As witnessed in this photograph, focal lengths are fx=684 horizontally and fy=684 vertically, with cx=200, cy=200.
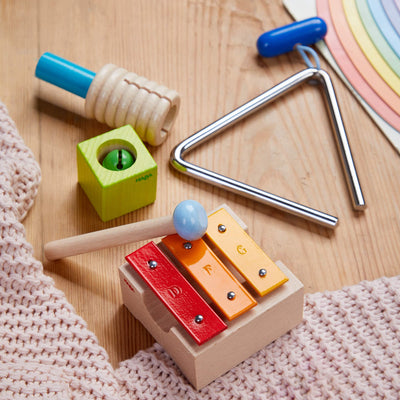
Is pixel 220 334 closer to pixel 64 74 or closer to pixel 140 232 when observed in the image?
pixel 140 232

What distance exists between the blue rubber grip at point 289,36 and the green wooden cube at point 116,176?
301mm

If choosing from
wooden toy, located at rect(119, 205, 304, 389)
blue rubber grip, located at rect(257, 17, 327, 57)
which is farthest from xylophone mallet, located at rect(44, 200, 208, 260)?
blue rubber grip, located at rect(257, 17, 327, 57)

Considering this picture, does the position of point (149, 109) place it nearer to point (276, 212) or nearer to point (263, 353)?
point (276, 212)

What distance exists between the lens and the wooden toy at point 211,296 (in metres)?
0.77

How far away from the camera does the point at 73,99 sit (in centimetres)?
104

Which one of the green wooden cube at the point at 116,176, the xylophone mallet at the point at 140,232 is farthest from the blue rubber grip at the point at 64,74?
the xylophone mallet at the point at 140,232

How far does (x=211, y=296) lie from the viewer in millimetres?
781

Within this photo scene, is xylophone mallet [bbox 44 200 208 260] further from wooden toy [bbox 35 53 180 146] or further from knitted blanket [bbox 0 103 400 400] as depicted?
wooden toy [bbox 35 53 180 146]

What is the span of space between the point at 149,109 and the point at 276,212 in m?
0.23

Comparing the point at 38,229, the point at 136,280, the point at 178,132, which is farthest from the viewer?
the point at 178,132

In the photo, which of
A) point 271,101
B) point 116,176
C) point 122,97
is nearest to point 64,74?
point 122,97

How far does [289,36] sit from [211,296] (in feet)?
1.64

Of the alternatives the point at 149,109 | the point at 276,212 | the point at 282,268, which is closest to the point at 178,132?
the point at 149,109

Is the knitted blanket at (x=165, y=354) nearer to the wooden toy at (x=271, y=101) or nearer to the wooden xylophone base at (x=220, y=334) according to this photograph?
the wooden xylophone base at (x=220, y=334)
